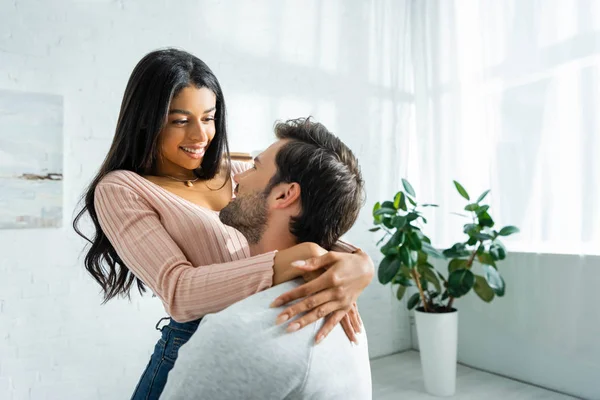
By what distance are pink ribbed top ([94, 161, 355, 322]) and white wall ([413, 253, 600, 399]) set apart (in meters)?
2.31

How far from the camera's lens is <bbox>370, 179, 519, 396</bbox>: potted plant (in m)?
2.94

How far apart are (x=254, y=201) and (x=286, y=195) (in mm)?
90

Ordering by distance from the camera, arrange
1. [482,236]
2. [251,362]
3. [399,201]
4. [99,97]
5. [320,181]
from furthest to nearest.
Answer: [399,201], [482,236], [99,97], [320,181], [251,362]

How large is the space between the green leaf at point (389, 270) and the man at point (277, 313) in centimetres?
192

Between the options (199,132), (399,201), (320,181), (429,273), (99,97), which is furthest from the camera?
(429,273)

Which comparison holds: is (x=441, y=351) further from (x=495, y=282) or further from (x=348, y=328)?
(x=348, y=328)

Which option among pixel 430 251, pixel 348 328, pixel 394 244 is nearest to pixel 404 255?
pixel 394 244

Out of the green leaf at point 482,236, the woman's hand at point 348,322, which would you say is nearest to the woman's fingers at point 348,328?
the woman's hand at point 348,322

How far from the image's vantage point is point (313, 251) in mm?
979

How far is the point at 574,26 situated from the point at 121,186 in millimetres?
2793

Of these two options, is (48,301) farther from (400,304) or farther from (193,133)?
(400,304)

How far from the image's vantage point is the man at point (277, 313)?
2.47ft

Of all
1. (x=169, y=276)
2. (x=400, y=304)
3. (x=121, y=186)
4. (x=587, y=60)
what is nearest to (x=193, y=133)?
(x=121, y=186)

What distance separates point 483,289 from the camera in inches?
120
